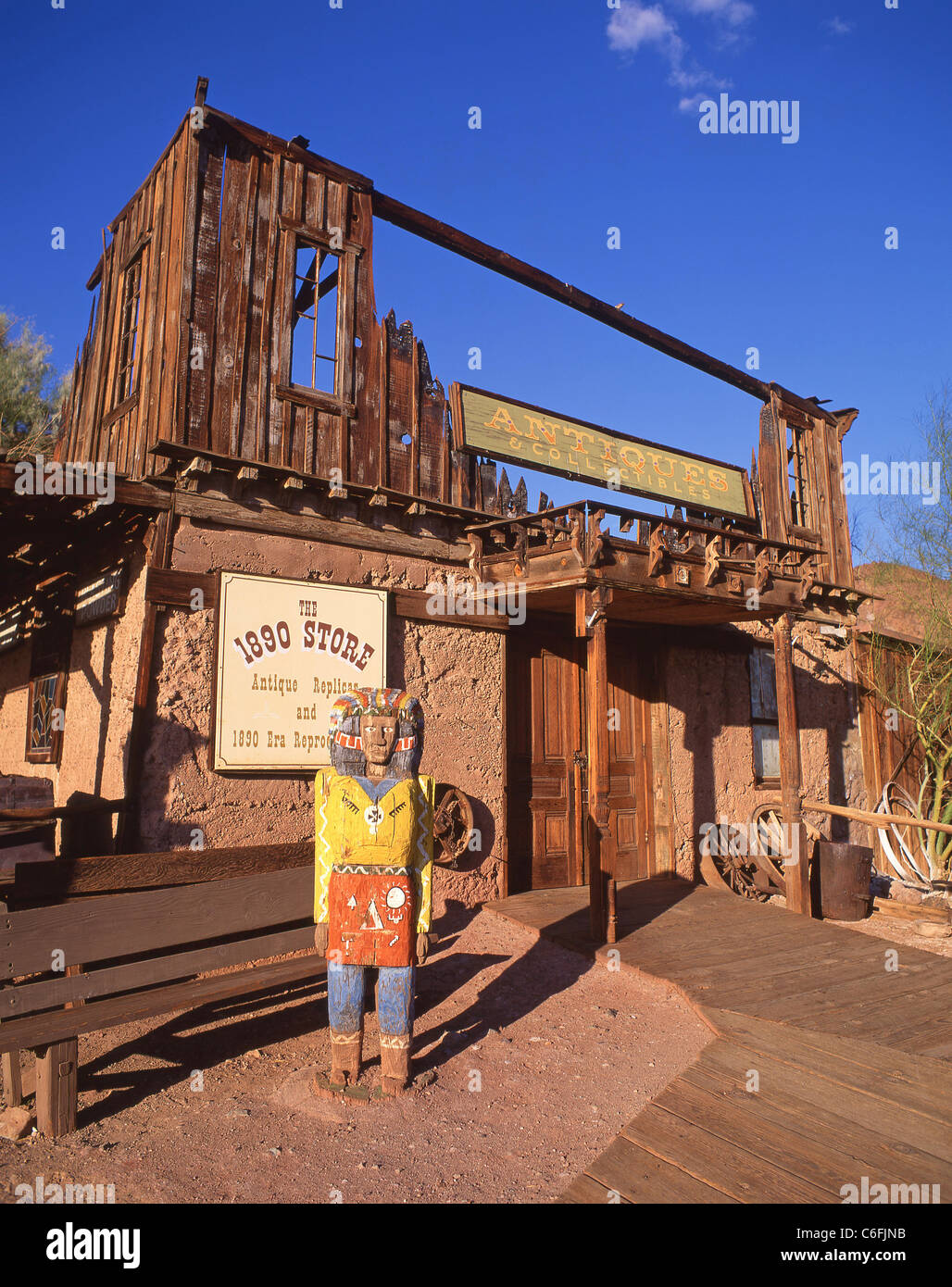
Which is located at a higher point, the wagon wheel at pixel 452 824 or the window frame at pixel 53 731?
the window frame at pixel 53 731

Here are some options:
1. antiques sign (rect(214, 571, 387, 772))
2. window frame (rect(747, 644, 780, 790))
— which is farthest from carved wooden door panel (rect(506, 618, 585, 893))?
window frame (rect(747, 644, 780, 790))

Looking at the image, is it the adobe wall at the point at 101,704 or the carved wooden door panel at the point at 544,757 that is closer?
the adobe wall at the point at 101,704

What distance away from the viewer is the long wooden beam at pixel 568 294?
8.32 metres

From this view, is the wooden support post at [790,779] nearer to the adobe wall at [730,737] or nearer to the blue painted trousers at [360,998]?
the adobe wall at [730,737]

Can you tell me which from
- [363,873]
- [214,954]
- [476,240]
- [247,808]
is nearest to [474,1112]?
[363,873]

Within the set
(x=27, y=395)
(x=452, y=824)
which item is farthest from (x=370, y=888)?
(x=27, y=395)

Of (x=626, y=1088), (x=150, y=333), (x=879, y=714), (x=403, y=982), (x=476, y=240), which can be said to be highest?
(x=476, y=240)

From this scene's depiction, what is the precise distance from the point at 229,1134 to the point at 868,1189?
2.68m

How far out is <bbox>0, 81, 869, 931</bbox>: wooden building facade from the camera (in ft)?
20.0

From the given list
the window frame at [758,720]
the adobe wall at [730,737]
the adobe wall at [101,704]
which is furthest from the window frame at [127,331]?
the window frame at [758,720]

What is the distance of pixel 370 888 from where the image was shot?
13.5ft

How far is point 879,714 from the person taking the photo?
1218 cm

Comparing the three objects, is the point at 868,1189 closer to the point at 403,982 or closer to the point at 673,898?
the point at 403,982

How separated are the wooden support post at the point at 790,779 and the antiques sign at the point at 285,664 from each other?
13.7ft
